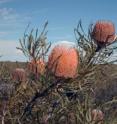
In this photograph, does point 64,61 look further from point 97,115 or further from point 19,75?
point 19,75

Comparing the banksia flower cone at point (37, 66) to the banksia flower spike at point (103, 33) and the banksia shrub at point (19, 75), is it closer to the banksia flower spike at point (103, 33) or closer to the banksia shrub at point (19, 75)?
the banksia shrub at point (19, 75)

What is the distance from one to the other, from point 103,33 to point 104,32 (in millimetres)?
29

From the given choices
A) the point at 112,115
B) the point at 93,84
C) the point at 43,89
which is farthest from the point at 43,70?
the point at 112,115

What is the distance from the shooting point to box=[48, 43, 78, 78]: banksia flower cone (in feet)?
12.9

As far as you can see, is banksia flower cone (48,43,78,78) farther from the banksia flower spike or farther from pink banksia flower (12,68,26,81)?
pink banksia flower (12,68,26,81)

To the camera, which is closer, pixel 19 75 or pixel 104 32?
pixel 104 32

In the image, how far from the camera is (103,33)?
4.52 metres

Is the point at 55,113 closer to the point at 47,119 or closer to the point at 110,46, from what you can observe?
the point at 47,119

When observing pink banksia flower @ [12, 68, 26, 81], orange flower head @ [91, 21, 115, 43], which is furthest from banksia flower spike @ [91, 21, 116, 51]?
pink banksia flower @ [12, 68, 26, 81]

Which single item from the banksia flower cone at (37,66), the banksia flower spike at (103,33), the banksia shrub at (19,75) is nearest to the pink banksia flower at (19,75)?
the banksia shrub at (19,75)

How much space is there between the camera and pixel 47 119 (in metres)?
4.73

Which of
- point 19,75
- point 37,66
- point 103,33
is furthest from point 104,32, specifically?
point 19,75

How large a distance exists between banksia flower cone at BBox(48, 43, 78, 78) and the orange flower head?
0.58 metres

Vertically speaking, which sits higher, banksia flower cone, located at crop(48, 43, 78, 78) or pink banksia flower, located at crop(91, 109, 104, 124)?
banksia flower cone, located at crop(48, 43, 78, 78)
